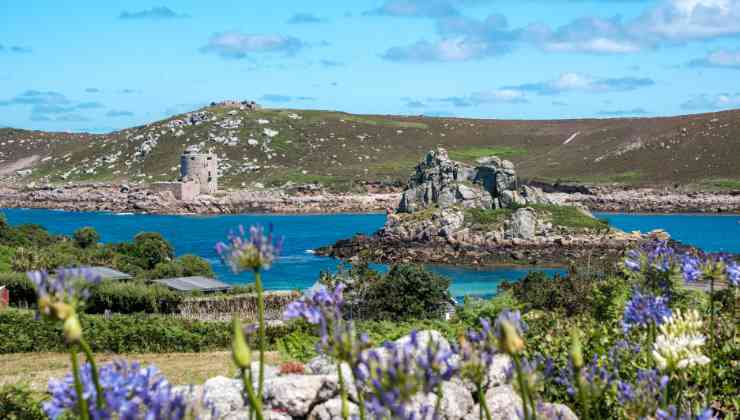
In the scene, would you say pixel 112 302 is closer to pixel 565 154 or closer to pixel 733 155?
pixel 733 155

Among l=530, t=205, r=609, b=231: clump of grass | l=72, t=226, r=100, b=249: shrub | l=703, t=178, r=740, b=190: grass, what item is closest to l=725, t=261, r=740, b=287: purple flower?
l=72, t=226, r=100, b=249: shrub

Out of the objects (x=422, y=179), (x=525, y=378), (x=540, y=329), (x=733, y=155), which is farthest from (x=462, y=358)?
(x=733, y=155)

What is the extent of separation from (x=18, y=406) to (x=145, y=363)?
26.9 feet

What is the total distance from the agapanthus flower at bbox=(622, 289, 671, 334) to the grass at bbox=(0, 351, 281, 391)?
998 centimetres

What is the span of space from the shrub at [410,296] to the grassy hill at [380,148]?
108 metres

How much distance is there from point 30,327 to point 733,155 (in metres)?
136

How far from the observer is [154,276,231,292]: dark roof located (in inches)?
1446

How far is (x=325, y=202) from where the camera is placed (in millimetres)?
123688

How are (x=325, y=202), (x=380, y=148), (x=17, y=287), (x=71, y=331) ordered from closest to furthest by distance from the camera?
(x=71, y=331) < (x=17, y=287) < (x=325, y=202) < (x=380, y=148)

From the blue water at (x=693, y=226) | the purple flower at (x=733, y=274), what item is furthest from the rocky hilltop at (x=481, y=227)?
the purple flower at (x=733, y=274)

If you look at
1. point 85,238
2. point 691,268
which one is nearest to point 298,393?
point 691,268

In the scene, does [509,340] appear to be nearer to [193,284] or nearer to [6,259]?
[193,284]

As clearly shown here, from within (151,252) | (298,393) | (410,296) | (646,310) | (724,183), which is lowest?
(151,252)

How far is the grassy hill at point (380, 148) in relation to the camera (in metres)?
140
